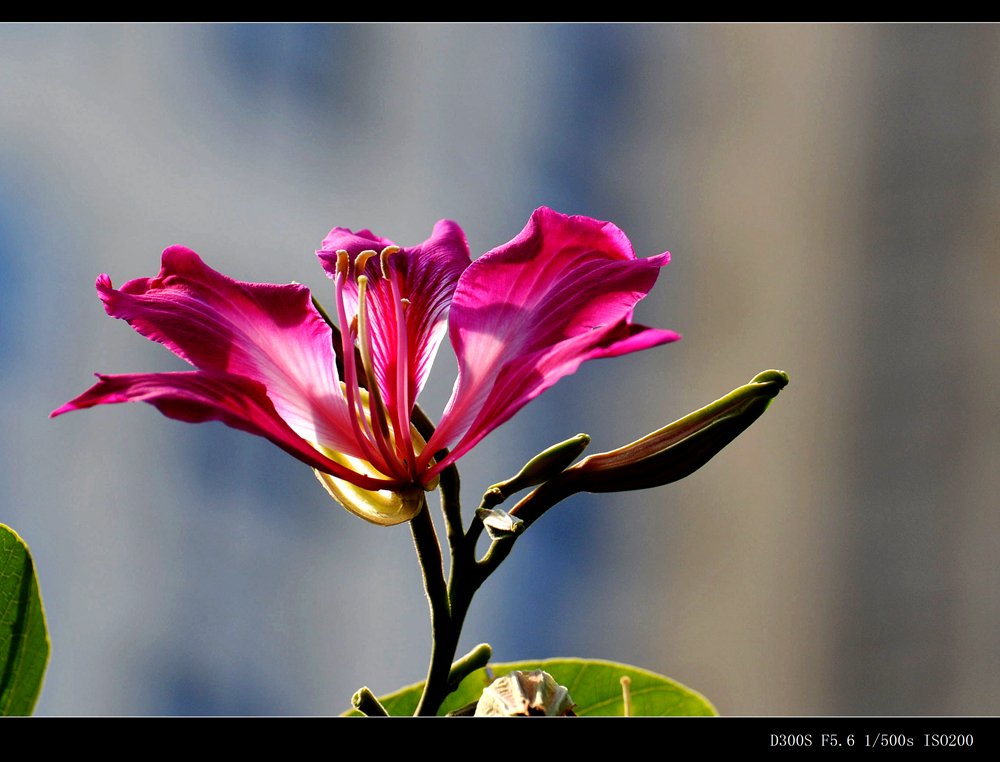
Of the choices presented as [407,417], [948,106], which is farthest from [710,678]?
[407,417]

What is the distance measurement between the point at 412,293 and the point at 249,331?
9 cm

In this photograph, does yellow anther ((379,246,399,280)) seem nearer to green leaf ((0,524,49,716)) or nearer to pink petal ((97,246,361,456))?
pink petal ((97,246,361,456))

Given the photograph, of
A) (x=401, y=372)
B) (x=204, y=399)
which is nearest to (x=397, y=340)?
(x=401, y=372)

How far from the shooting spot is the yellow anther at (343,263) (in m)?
0.36

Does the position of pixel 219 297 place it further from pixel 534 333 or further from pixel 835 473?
pixel 835 473

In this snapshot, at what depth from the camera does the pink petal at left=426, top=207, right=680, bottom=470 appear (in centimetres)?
30

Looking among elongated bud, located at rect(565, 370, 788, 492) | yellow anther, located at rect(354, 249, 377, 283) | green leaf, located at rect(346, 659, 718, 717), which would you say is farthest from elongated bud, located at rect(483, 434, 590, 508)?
green leaf, located at rect(346, 659, 718, 717)

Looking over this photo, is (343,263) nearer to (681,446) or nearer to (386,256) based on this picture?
(386,256)

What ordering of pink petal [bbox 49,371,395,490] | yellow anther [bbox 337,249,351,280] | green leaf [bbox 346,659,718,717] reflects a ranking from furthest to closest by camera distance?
green leaf [bbox 346,659,718,717] < yellow anther [bbox 337,249,351,280] < pink petal [bbox 49,371,395,490]

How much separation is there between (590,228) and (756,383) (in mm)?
95

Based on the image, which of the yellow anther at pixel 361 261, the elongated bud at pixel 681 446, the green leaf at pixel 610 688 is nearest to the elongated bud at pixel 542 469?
the elongated bud at pixel 681 446

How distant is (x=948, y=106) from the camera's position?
10.2ft
